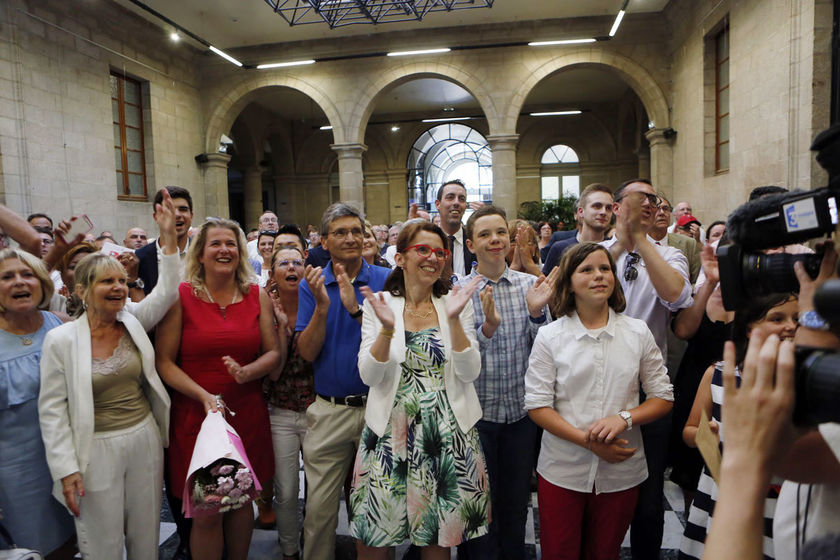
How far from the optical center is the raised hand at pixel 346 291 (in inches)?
98.1

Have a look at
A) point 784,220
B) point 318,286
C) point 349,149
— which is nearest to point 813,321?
point 784,220

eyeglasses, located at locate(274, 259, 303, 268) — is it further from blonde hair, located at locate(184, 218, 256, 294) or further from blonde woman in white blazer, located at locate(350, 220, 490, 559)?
blonde woman in white blazer, located at locate(350, 220, 490, 559)

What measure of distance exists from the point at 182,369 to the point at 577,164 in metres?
17.8

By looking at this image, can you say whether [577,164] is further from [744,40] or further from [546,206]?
[744,40]

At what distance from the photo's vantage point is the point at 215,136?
41.8 ft

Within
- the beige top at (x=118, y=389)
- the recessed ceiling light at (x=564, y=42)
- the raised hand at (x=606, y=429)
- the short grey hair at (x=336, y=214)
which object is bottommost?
the raised hand at (x=606, y=429)

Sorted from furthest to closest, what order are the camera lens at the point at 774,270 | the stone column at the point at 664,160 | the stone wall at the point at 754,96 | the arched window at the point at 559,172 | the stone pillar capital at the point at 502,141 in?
1. the arched window at the point at 559,172
2. the stone pillar capital at the point at 502,141
3. the stone column at the point at 664,160
4. the stone wall at the point at 754,96
5. the camera lens at the point at 774,270

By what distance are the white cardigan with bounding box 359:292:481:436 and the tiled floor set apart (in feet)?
3.94

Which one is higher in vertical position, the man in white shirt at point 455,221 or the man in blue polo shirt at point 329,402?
the man in white shirt at point 455,221

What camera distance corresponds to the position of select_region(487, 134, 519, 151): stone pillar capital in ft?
38.1

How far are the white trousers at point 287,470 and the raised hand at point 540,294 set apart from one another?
54.4 inches

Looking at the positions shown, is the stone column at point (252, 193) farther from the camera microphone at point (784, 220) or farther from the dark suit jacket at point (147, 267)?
the camera microphone at point (784, 220)

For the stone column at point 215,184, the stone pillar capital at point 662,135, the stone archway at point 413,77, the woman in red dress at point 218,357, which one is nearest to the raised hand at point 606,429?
the woman in red dress at point 218,357

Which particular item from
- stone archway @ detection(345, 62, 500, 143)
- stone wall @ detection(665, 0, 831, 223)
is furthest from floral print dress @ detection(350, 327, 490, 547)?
stone archway @ detection(345, 62, 500, 143)
